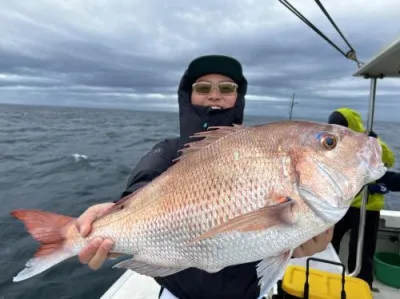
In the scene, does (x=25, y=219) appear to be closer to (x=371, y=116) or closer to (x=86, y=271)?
(x=371, y=116)

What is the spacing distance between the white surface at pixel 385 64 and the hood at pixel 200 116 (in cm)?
175

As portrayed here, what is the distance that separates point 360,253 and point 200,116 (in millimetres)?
3239

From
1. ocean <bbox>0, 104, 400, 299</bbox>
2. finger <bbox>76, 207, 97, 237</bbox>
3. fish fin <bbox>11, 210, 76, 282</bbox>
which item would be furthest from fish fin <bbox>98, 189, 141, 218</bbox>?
ocean <bbox>0, 104, 400, 299</bbox>

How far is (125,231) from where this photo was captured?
2107mm

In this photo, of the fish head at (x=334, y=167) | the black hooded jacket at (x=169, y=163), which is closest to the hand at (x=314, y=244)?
the black hooded jacket at (x=169, y=163)

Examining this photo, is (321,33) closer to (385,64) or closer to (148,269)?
(385,64)

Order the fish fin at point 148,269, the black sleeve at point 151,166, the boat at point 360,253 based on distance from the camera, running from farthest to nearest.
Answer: the boat at point 360,253 → the black sleeve at point 151,166 → the fish fin at point 148,269

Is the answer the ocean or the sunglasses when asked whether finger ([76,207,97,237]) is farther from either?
the ocean

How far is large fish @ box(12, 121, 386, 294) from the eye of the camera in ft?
5.79

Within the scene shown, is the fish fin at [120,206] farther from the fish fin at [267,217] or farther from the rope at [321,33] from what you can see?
the rope at [321,33]

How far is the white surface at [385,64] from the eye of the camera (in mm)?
3595

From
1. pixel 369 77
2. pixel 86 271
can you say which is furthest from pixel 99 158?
pixel 369 77

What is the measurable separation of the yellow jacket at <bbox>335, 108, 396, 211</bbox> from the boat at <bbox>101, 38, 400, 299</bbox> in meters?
0.74

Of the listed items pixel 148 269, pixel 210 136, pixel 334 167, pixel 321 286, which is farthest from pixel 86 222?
pixel 321 286
